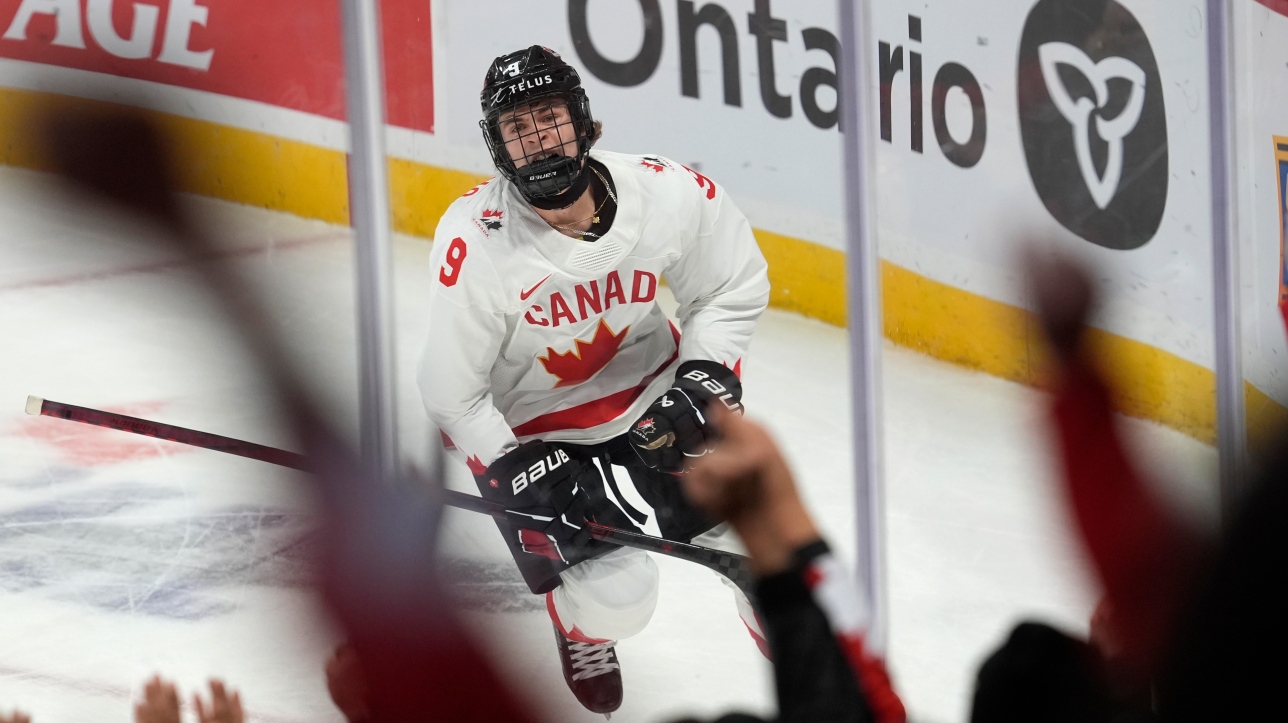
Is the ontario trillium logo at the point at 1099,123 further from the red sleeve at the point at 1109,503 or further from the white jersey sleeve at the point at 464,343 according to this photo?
the red sleeve at the point at 1109,503

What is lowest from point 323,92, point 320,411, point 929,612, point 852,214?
point 929,612

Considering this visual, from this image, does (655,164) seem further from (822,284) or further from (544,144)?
(822,284)

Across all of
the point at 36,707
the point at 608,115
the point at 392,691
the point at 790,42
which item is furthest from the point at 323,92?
the point at 392,691

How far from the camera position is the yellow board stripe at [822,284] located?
2.57 metres

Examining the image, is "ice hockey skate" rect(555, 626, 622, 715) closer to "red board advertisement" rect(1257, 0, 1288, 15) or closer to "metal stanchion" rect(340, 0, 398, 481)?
"metal stanchion" rect(340, 0, 398, 481)

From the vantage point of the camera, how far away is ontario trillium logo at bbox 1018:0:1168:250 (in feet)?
9.31

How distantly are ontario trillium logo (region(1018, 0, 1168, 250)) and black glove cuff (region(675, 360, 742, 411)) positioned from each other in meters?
1.31

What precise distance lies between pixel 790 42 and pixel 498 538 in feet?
4.35

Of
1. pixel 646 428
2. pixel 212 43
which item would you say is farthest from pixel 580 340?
pixel 212 43

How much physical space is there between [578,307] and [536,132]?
0.28 metres

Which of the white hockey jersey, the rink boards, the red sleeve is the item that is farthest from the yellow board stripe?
the red sleeve

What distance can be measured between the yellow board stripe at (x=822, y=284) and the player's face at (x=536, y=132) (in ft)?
2.56

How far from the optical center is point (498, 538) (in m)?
2.28

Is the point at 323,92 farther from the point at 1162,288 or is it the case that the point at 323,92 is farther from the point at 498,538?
the point at 1162,288
